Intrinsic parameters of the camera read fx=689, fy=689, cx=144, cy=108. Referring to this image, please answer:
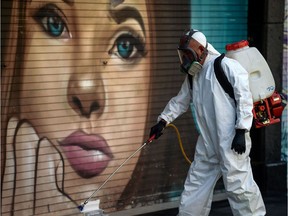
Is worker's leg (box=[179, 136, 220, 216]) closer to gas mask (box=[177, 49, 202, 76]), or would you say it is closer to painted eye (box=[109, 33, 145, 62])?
gas mask (box=[177, 49, 202, 76])

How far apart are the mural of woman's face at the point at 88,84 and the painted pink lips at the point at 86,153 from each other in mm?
10

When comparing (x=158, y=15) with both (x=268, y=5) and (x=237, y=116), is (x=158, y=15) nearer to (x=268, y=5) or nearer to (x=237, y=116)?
(x=268, y=5)

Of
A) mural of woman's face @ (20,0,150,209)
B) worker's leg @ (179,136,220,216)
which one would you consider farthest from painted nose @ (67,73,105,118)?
worker's leg @ (179,136,220,216)

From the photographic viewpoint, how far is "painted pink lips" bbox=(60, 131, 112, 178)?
7082 millimetres

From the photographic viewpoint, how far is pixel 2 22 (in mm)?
6594

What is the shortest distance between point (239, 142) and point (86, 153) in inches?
80.5

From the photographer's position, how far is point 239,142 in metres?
5.70

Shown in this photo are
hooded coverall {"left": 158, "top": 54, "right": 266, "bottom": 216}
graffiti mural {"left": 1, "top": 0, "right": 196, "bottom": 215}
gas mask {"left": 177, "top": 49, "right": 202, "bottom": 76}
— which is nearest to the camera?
hooded coverall {"left": 158, "top": 54, "right": 266, "bottom": 216}

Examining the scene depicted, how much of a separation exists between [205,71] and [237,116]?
0.51 metres

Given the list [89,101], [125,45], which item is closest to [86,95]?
[89,101]

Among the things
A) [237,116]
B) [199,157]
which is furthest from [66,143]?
[237,116]

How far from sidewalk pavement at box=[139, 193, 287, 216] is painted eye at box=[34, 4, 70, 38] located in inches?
86.9

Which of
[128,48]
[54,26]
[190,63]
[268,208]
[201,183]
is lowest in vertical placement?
[268,208]

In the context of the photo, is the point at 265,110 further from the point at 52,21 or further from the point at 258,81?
the point at 52,21
